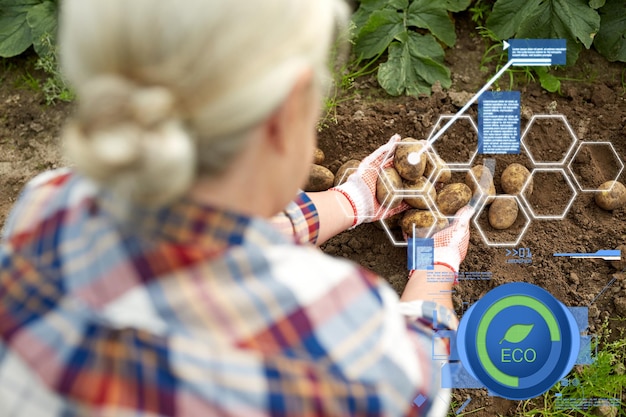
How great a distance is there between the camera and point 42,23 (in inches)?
80.0

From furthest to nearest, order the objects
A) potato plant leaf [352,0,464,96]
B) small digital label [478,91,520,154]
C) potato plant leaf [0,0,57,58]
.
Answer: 1. potato plant leaf [0,0,57,58]
2. potato plant leaf [352,0,464,96]
3. small digital label [478,91,520,154]

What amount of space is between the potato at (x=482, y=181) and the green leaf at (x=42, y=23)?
1337 mm

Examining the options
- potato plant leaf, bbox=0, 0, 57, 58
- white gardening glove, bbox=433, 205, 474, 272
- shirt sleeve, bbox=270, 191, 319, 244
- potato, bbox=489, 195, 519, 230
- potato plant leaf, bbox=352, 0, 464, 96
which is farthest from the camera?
potato plant leaf, bbox=0, 0, 57, 58

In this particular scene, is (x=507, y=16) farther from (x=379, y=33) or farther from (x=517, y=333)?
(x=517, y=333)

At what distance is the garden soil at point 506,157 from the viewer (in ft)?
5.52

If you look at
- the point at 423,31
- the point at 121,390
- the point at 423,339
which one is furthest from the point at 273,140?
the point at 423,31

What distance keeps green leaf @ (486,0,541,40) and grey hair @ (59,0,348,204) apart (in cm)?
141

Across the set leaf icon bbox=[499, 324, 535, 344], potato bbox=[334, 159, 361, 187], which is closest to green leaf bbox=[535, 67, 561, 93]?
potato bbox=[334, 159, 361, 187]

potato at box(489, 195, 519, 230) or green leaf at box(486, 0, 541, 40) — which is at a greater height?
green leaf at box(486, 0, 541, 40)

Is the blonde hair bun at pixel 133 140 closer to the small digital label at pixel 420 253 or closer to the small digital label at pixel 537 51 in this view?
the small digital label at pixel 420 253

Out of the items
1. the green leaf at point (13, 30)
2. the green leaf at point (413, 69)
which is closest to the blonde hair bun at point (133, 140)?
the green leaf at point (413, 69)

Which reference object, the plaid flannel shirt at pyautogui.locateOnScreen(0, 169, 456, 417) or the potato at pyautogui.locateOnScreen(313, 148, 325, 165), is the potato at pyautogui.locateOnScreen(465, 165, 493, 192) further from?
the plaid flannel shirt at pyautogui.locateOnScreen(0, 169, 456, 417)

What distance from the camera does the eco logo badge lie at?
1.50 metres

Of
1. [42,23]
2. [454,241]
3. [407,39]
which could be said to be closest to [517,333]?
[454,241]
